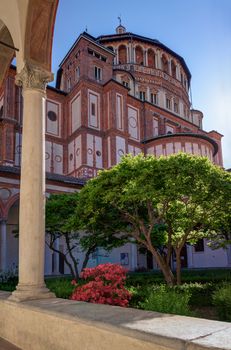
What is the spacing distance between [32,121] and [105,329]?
12.0 feet

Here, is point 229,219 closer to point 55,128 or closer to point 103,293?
point 103,293

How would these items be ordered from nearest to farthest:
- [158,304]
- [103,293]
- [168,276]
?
1. [158,304]
2. [103,293]
3. [168,276]

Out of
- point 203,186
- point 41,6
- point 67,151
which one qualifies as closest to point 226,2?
point 41,6

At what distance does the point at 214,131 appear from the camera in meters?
47.9

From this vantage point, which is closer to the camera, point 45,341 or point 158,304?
point 45,341

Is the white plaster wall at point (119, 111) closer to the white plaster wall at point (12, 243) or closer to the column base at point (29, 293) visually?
the white plaster wall at point (12, 243)

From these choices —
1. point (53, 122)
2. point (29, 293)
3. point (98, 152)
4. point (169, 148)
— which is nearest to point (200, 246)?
point (169, 148)

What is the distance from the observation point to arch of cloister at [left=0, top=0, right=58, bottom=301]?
4.90 meters

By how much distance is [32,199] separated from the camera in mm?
5062

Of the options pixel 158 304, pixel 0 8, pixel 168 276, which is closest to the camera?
pixel 158 304

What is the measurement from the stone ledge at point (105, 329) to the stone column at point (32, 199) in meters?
0.53

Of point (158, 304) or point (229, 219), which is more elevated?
point (229, 219)

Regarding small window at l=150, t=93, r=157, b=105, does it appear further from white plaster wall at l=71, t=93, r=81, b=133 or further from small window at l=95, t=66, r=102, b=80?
white plaster wall at l=71, t=93, r=81, b=133

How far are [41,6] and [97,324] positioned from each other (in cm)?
563
